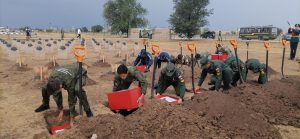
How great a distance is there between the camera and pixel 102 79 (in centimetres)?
1021

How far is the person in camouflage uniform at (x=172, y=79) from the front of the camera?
6176 mm

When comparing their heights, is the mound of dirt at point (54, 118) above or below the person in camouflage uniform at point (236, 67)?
below

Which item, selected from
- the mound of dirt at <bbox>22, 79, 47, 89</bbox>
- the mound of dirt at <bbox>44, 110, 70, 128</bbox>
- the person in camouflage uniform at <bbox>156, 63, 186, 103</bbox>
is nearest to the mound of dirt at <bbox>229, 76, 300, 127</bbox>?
the person in camouflage uniform at <bbox>156, 63, 186, 103</bbox>

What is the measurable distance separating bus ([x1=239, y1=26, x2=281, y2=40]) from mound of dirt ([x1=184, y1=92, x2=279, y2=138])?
35.2 meters

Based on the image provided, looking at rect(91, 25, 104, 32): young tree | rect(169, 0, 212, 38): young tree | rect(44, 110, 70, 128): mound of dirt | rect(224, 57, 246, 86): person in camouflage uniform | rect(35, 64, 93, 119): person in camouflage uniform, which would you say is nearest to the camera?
rect(35, 64, 93, 119): person in camouflage uniform

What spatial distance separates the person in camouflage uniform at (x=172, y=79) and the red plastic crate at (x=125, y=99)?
1143 mm

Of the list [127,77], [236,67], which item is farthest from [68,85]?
[236,67]

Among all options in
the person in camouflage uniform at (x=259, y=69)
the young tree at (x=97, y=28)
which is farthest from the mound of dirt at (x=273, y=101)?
the young tree at (x=97, y=28)

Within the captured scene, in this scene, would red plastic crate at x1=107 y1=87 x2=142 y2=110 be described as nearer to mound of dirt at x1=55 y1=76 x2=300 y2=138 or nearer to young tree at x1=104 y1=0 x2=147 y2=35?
mound of dirt at x1=55 y1=76 x2=300 y2=138

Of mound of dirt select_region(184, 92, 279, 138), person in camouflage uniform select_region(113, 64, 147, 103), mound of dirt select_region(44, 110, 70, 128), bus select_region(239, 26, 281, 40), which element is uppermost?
bus select_region(239, 26, 281, 40)

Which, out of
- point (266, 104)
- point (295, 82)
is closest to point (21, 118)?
point (266, 104)

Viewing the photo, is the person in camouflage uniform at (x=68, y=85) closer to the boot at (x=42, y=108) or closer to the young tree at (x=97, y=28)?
the boot at (x=42, y=108)

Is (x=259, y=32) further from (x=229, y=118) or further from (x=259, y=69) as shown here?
(x=229, y=118)

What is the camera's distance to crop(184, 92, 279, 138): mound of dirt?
4.80 meters
